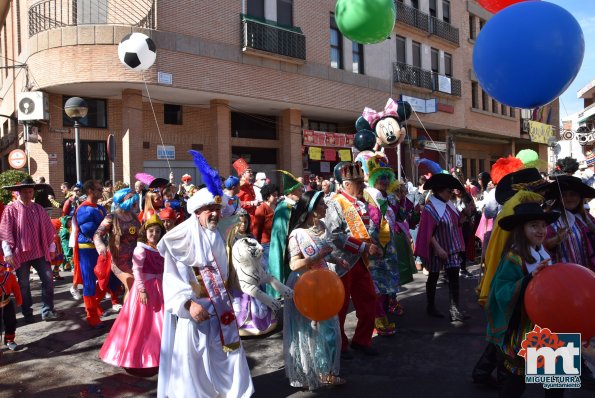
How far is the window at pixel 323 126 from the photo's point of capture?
23.2 m

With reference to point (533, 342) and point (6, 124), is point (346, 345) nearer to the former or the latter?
point (533, 342)

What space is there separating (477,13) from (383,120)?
26218 mm

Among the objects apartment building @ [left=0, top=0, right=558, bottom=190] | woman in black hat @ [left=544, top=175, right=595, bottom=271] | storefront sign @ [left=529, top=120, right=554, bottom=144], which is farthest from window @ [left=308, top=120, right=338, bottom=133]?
woman in black hat @ [left=544, top=175, right=595, bottom=271]

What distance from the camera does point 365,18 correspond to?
709cm

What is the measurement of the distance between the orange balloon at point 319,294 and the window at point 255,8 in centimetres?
1649

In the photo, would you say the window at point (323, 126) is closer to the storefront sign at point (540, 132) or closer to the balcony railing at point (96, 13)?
the balcony railing at point (96, 13)

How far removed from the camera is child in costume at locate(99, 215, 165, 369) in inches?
186

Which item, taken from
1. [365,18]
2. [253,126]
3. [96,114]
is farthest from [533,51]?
[253,126]

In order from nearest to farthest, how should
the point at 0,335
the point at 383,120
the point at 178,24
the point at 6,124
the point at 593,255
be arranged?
the point at 593,255 → the point at 0,335 → the point at 383,120 → the point at 178,24 → the point at 6,124

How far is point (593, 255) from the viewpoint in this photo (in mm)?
4730

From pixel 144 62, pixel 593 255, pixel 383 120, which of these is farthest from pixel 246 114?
pixel 593 255

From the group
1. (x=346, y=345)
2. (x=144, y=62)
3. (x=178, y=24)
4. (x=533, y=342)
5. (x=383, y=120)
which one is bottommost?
(x=346, y=345)

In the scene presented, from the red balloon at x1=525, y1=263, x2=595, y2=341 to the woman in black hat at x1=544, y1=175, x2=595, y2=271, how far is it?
75.4 inches

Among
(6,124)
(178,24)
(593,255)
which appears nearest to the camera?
(593,255)
